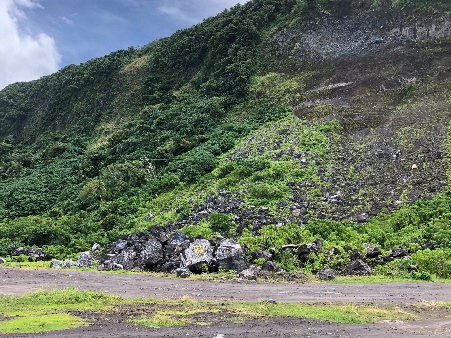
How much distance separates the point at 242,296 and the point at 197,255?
578 cm

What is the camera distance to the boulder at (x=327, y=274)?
18.4m

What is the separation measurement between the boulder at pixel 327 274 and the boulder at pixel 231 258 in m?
3.54

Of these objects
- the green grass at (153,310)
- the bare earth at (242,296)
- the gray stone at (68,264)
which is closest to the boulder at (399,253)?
the bare earth at (242,296)

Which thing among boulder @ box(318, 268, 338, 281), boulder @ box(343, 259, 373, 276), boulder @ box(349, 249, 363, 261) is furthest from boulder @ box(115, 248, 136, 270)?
boulder @ box(349, 249, 363, 261)

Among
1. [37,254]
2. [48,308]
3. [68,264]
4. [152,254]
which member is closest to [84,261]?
[68,264]

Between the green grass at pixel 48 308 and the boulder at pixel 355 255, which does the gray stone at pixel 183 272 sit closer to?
the green grass at pixel 48 308

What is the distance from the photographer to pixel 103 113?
63.5m

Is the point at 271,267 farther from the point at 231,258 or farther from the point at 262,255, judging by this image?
the point at 231,258

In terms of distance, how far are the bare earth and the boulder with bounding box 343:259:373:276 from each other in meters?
2.19

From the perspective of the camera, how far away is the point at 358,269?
1939cm

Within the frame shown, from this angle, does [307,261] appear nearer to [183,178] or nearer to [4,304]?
[4,304]

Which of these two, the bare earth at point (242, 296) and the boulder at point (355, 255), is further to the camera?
the boulder at point (355, 255)

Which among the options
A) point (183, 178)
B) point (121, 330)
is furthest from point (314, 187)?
point (121, 330)

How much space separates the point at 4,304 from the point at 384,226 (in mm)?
19304
